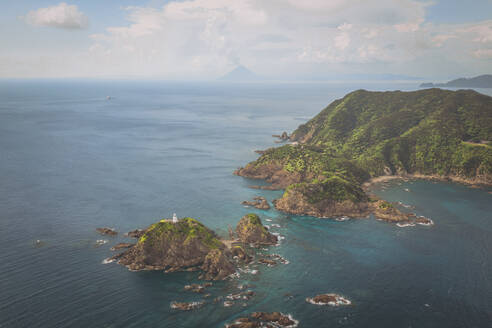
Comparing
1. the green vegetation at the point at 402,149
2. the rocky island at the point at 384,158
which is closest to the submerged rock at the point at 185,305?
the rocky island at the point at 384,158

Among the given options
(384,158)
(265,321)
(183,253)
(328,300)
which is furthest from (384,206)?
(183,253)

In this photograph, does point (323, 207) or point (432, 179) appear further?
point (432, 179)

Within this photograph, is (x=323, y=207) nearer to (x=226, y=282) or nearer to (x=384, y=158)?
(x=226, y=282)

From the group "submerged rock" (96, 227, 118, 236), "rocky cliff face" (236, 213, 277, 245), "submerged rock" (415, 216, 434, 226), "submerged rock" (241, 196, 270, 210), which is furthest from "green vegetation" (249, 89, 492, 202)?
"submerged rock" (96, 227, 118, 236)

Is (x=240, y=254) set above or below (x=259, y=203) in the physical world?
below

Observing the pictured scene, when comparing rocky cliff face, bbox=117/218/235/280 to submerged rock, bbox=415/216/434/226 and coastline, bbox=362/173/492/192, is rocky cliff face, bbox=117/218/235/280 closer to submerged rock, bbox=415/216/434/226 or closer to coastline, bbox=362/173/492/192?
submerged rock, bbox=415/216/434/226

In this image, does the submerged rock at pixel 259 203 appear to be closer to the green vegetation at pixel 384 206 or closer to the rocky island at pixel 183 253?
the rocky island at pixel 183 253

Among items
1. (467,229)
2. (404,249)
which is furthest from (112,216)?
(467,229)
